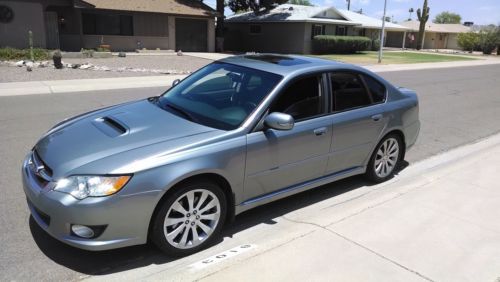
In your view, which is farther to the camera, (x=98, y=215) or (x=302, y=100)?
(x=302, y=100)

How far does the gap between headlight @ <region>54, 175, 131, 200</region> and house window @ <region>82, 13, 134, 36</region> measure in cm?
2840

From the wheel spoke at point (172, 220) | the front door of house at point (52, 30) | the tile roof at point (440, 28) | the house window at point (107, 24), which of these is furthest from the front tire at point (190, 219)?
the tile roof at point (440, 28)

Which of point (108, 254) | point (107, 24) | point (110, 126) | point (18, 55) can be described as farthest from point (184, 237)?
point (107, 24)

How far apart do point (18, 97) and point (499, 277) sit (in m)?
11.6

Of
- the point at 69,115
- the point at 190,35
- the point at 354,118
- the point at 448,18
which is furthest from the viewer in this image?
the point at 448,18

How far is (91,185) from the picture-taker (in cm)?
320

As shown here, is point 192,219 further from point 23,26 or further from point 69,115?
point 23,26

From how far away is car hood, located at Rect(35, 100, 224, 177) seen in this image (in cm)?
344

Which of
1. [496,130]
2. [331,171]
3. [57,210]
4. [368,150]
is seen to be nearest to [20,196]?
[57,210]

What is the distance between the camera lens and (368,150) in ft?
17.0

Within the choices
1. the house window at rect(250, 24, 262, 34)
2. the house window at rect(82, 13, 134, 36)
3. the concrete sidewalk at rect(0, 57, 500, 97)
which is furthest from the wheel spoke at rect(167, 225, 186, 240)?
the house window at rect(250, 24, 262, 34)

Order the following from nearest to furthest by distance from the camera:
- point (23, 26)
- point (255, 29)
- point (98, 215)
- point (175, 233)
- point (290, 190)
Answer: point (98, 215), point (175, 233), point (290, 190), point (23, 26), point (255, 29)

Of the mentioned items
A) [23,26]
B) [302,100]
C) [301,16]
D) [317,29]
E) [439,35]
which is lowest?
[302,100]

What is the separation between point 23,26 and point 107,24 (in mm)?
5621
